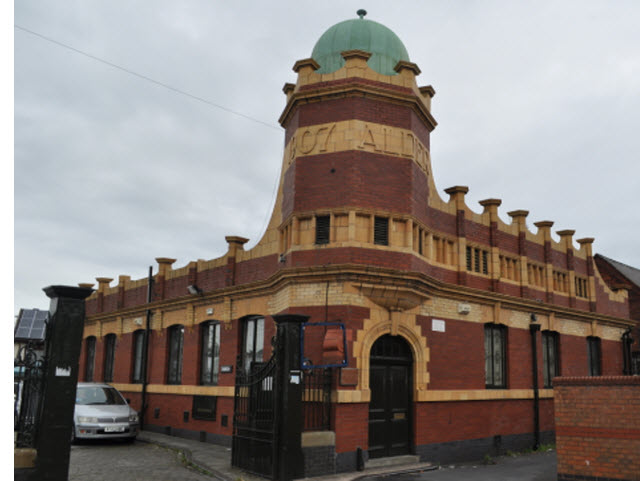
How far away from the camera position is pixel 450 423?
47.5 feet

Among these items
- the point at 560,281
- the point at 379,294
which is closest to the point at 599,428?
the point at 379,294

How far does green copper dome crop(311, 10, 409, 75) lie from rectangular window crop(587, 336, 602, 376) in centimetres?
1255

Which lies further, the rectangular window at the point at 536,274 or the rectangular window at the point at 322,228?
the rectangular window at the point at 536,274

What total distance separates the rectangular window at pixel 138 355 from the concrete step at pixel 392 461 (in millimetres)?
11091

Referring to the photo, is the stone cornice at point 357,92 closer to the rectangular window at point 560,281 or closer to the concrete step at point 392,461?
the concrete step at point 392,461

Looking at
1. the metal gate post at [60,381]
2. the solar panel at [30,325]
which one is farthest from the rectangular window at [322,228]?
the solar panel at [30,325]

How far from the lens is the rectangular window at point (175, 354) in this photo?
749 inches

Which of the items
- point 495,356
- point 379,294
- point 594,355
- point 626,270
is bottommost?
point 495,356

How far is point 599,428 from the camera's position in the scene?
30.4 feet

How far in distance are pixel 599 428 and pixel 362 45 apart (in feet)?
35.4

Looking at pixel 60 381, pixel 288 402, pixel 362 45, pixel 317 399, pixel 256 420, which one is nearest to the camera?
pixel 60 381

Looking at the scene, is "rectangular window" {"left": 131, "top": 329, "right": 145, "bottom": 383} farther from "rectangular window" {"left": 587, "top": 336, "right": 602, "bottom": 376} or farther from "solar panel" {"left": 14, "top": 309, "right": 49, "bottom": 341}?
"solar panel" {"left": 14, "top": 309, "right": 49, "bottom": 341}

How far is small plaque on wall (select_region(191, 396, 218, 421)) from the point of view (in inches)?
656

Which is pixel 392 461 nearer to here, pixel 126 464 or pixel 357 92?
pixel 126 464
